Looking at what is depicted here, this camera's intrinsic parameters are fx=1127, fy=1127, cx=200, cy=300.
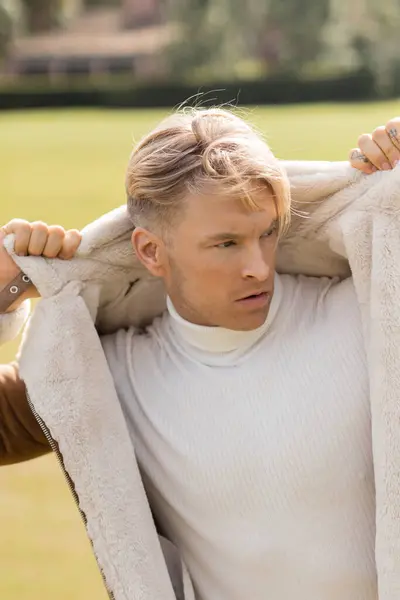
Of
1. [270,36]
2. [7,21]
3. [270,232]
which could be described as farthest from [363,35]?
[270,232]

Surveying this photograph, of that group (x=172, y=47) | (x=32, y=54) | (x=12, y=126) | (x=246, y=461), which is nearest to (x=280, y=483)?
(x=246, y=461)

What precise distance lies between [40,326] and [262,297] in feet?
1.35

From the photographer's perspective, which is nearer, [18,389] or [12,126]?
[18,389]

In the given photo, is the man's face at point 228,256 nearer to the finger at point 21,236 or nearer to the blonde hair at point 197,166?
the blonde hair at point 197,166

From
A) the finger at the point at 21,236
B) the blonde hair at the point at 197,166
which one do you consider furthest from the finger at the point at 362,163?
the finger at the point at 21,236

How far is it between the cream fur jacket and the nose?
0.17 m

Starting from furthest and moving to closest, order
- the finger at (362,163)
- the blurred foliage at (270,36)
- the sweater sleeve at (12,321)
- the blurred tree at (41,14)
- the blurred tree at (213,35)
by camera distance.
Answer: the blurred tree at (41,14)
the blurred tree at (213,35)
the blurred foliage at (270,36)
the sweater sleeve at (12,321)
the finger at (362,163)

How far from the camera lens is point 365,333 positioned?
6.44ft

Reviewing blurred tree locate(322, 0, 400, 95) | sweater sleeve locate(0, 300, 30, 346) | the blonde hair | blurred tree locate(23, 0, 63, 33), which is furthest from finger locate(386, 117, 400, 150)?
blurred tree locate(23, 0, 63, 33)

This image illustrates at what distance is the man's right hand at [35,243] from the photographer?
204 centimetres

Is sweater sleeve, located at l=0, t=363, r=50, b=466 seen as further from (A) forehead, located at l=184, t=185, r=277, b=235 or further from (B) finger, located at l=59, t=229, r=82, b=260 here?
(A) forehead, located at l=184, t=185, r=277, b=235

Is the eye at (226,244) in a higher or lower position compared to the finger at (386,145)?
lower

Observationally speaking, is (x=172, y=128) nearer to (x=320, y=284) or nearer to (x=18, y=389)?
(x=320, y=284)

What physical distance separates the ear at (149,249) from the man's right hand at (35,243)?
0.36 feet
